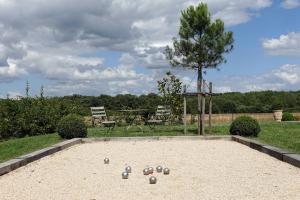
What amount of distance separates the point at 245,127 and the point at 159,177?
7.14 meters

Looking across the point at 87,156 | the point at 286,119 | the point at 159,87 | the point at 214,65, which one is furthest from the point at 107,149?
the point at 286,119

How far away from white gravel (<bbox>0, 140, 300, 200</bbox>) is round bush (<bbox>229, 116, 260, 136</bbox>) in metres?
2.97

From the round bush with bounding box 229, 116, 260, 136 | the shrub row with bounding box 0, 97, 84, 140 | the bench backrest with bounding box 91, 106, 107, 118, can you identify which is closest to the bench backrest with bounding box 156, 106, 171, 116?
the bench backrest with bounding box 91, 106, 107, 118

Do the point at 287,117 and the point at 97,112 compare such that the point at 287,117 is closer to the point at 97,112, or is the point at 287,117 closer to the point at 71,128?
the point at 97,112

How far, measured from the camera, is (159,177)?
277 inches

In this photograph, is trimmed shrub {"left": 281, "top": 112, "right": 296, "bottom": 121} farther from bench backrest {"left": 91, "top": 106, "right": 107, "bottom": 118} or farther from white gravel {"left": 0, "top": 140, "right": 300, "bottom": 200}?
white gravel {"left": 0, "top": 140, "right": 300, "bottom": 200}

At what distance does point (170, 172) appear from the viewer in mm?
7512

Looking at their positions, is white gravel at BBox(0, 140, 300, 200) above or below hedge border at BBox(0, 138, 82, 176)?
below

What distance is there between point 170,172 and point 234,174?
100cm

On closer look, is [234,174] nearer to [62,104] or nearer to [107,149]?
[107,149]

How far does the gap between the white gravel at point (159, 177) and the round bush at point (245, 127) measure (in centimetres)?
297

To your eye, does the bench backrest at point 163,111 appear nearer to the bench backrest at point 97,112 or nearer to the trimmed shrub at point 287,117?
the bench backrest at point 97,112

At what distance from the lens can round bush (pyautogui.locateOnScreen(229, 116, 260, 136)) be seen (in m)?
13.7

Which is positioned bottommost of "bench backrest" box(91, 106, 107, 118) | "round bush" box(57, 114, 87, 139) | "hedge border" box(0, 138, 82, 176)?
"hedge border" box(0, 138, 82, 176)
